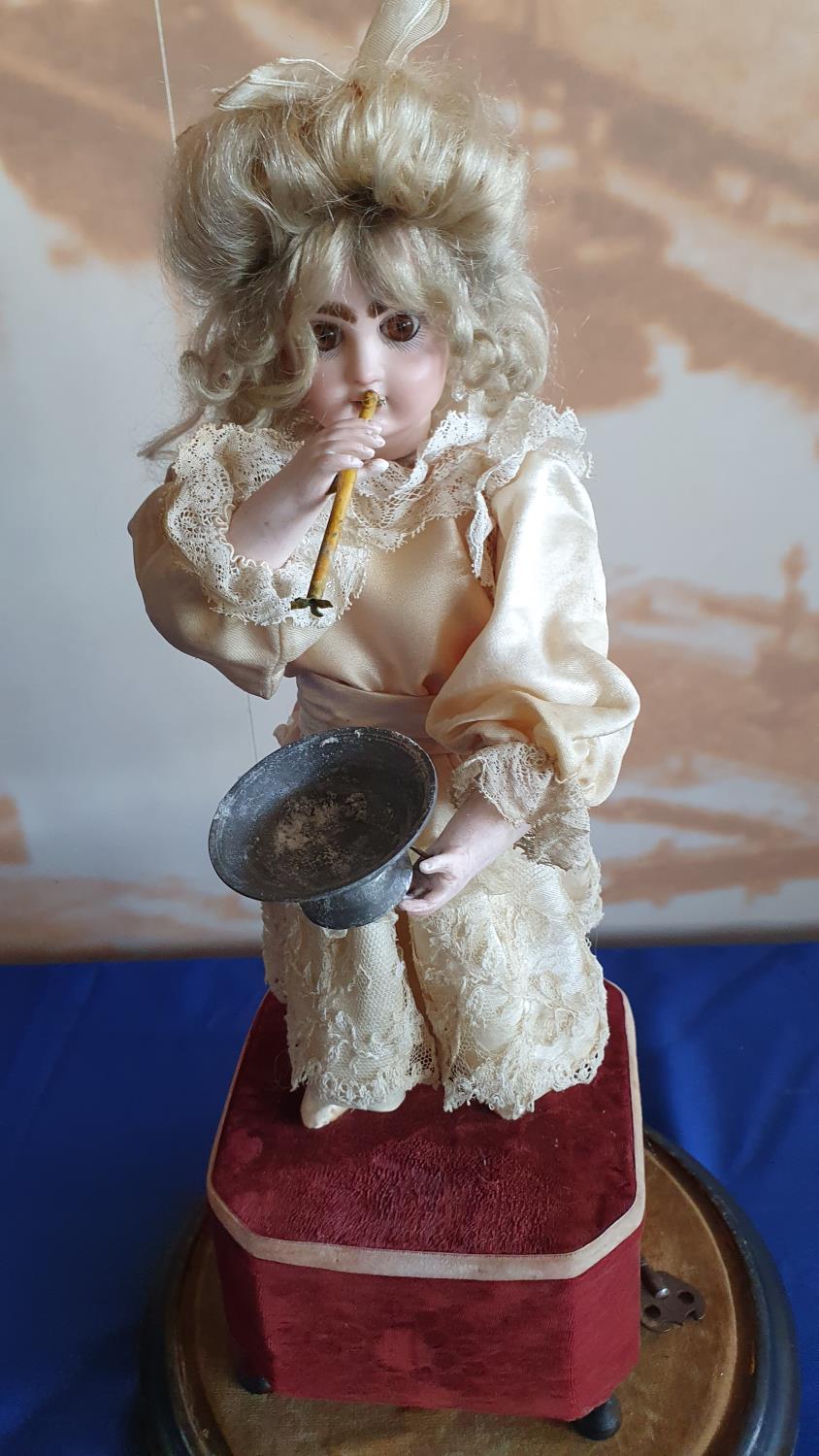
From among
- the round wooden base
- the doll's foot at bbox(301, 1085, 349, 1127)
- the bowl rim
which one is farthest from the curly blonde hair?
the round wooden base

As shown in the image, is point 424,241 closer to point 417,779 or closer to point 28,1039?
point 417,779

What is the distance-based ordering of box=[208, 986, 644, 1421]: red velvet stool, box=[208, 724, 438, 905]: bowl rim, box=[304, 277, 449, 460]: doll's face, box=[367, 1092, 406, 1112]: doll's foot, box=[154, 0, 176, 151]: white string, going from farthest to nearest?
box=[154, 0, 176, 151]: white string → box=[367, 1092, 406, 1112]: doll's foot → box=[208, 986, 644, 1421]: red velvet stool → box=[304, 277, 449, 460]: doll's face → box=[208, 724, 438, 905]: bowl rim

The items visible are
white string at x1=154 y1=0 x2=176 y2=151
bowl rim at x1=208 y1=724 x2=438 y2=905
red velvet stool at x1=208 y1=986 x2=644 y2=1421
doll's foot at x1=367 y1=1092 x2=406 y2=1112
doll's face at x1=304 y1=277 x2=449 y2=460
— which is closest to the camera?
bowl rim at x1=208 y1=724 x2=438 y2=905

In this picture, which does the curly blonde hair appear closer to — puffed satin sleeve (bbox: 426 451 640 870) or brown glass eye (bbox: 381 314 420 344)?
brown glass eye (bbox: 381 314 420 344)

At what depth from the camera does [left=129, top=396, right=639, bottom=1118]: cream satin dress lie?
3.01 feet

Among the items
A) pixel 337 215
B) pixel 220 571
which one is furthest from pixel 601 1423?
pixel 337 215

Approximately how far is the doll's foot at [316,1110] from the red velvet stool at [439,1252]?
0.4 inches

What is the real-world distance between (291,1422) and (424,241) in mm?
1152

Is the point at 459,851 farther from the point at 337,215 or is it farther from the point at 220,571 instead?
the point at 337,215

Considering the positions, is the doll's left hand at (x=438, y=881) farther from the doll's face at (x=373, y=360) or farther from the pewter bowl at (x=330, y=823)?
the doll's face at (x=373, y=360)

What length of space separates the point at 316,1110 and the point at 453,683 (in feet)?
1.66

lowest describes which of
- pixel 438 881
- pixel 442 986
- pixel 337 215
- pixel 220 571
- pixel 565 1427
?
pixel 565 1427

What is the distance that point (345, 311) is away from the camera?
35.5 inches

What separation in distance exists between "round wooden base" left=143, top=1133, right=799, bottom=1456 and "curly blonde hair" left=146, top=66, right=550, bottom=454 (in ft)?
3.29
